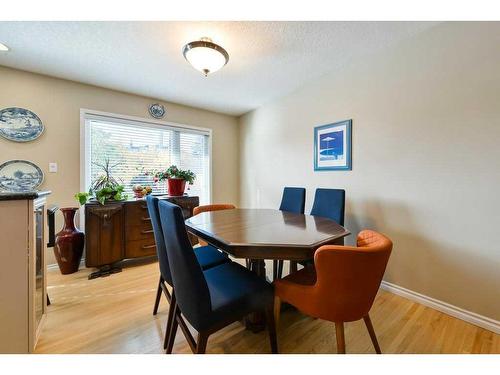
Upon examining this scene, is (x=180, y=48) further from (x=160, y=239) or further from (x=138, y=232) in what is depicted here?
(x=138, y=232)

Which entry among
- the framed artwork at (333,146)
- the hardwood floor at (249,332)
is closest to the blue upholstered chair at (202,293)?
the hardwood floor at (249,332)

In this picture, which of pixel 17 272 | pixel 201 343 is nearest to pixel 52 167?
pixel 17 272

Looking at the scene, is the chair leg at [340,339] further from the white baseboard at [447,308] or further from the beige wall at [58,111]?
the beige wall at [58,111]

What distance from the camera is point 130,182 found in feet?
10.1

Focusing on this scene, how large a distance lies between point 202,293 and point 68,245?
2.29 metres

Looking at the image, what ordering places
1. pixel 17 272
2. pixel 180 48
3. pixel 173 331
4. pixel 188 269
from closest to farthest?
pixel 188 269, pixel 17 272, pixel 173 331, pixel 180 48

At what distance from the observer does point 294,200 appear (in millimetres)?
2600

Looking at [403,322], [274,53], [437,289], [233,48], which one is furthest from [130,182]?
[437,289]

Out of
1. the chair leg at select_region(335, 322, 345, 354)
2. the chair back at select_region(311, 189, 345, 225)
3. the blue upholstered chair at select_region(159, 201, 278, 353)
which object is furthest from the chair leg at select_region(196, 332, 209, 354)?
the chair back at select_region(311, 189, 345, 225)

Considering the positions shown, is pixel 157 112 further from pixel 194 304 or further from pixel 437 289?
pixel 437 289

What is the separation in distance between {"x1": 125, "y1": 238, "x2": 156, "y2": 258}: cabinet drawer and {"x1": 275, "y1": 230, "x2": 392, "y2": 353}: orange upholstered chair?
7.31ft

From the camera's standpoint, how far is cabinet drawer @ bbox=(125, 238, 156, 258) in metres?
2.62

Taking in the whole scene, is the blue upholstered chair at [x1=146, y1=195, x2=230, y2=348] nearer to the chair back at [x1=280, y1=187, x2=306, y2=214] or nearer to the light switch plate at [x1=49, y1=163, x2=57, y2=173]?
the chair back at [x1=280, y1=187, x2=306, y2=214]

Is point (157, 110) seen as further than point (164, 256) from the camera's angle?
Yes
